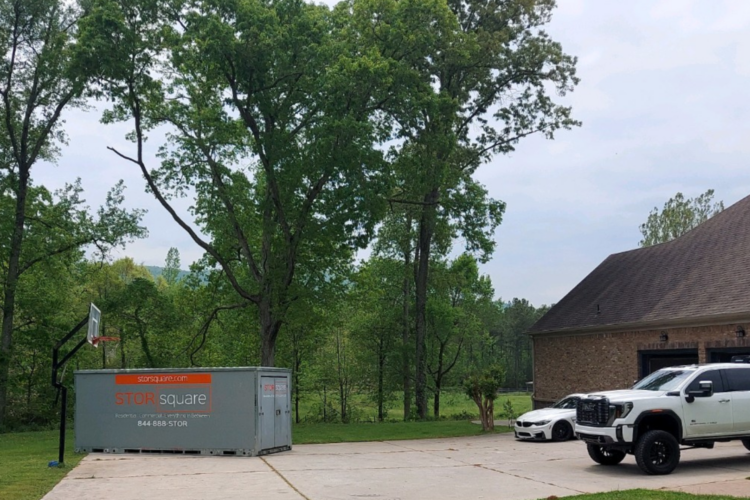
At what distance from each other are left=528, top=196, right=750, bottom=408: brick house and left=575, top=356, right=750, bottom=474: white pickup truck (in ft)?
23.3

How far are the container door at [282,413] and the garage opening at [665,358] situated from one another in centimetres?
1281

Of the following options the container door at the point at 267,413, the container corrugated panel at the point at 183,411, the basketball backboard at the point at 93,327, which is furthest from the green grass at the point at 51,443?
the container door at the point at 267,413

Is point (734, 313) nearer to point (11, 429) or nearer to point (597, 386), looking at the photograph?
point (597, 386)

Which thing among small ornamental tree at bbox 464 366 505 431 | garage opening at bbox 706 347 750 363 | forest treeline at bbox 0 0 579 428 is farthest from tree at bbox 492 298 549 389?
garage opening at bbox 706 347 750 363

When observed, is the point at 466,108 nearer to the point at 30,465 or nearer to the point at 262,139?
the point at 262,139

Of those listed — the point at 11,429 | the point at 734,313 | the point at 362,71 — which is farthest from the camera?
the point at 11,429

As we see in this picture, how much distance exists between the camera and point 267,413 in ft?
58.4

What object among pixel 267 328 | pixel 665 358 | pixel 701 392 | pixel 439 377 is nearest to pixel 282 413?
pixel 267 328

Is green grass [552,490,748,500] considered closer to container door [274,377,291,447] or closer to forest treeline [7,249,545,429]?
container door [274,377,291,447]

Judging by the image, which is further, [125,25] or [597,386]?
[597,386]

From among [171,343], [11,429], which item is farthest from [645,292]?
[11,429]

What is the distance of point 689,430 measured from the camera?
13578 mm

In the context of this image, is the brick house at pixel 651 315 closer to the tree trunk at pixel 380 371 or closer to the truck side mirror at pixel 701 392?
the truck side mirror at pixel 701 392

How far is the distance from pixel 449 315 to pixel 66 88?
25874 millimetres
